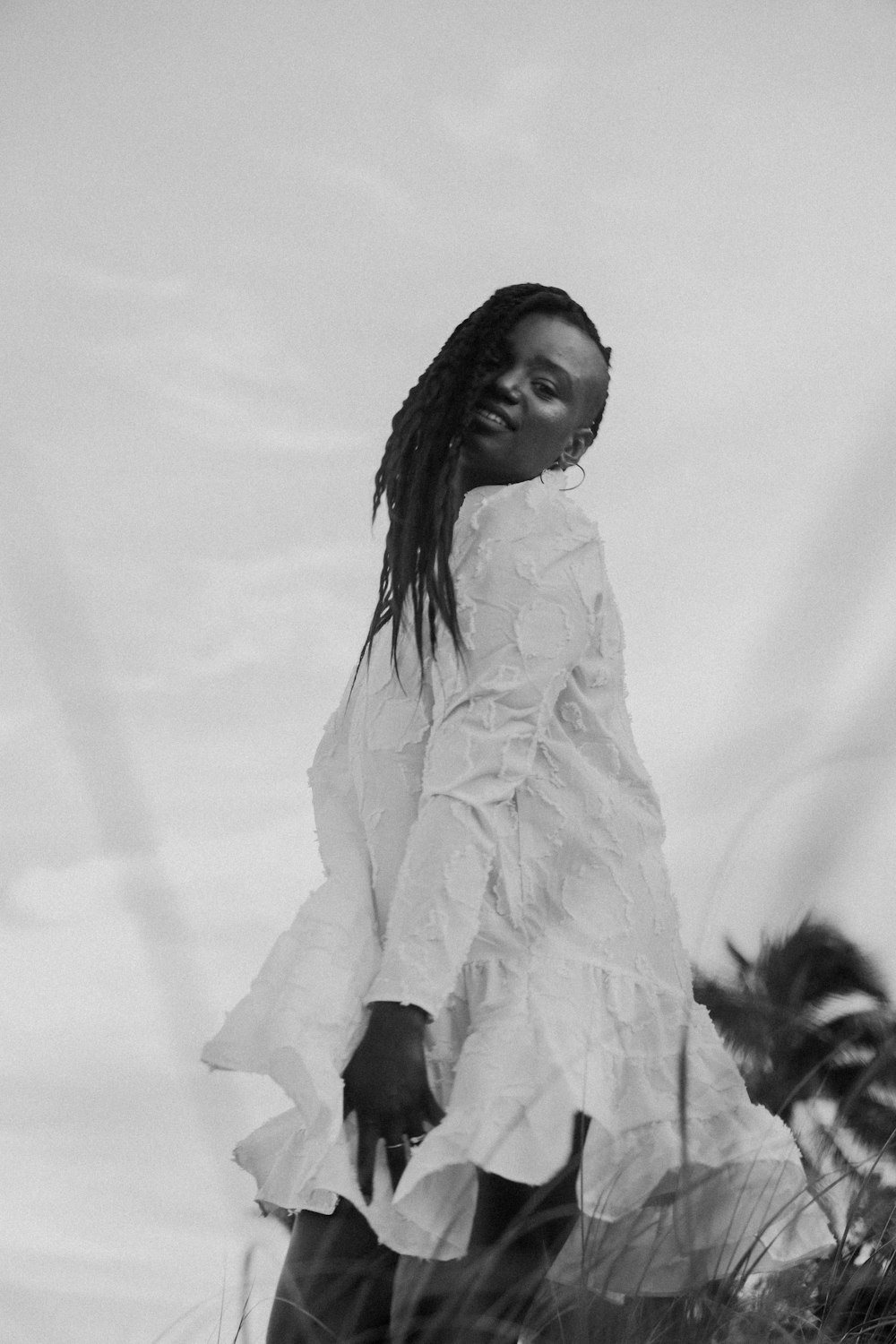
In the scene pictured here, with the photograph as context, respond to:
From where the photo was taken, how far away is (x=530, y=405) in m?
1.84

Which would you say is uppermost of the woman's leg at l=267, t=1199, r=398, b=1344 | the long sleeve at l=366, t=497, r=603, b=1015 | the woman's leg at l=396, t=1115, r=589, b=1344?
the long sleeve at l=366, t=497, r=603, b=1015

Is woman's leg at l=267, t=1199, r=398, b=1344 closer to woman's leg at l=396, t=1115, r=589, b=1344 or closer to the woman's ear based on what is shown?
woman's leg at l=396, t=1115, r=589, b=1344

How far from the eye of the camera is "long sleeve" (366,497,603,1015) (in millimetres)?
1491

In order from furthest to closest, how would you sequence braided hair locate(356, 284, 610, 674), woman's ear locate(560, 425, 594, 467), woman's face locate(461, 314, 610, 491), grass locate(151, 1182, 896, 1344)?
woman's ear locate(560, 425, 594, 467)
woman's face locate(461, 314, 610, 491)
braided hair locate(356, 284, 610, 674)
grass locate(151, 1182, 896, 1344)

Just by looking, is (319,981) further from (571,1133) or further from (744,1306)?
(744,1306)

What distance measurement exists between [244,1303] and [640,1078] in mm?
513

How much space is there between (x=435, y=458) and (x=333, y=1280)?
1083 millimetres

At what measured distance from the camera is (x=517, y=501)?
1730mm

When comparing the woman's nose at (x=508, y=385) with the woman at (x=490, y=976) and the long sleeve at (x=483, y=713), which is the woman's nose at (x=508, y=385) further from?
the long sleeve at (x=483, y=713)

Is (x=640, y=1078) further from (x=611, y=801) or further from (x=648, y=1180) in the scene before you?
(x=611, y=801)

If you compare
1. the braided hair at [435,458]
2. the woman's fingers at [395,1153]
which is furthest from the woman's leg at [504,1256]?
the braided hair at [435,458]

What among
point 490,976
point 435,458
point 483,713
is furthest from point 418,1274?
point 435,458

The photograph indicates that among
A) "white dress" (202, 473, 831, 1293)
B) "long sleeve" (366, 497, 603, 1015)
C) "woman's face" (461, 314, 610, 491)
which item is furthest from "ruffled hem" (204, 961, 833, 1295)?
"woman's face" (461, 314, 610, 491)

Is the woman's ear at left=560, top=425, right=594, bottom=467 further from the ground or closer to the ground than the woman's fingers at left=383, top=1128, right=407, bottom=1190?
further from the ground
